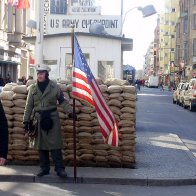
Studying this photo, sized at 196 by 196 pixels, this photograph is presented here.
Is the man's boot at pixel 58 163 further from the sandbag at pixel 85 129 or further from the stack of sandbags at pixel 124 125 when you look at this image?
the stack of sandbags at pixel 124 125

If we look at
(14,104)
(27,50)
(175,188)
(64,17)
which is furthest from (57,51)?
(27,50)

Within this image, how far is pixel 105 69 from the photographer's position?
16219mm

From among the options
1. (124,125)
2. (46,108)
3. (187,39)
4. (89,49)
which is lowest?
(124,125)

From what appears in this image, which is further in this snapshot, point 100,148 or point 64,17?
point 64,17

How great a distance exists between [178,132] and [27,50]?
30.5 metres

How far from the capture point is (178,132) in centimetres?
2009

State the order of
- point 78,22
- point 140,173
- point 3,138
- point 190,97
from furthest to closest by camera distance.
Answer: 1. point 190,97
2. point 78,22
3. point 140,173
4. point 3,138

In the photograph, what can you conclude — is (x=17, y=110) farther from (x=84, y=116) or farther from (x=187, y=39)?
(x=187, y=39)

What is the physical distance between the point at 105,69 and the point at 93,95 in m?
6.22

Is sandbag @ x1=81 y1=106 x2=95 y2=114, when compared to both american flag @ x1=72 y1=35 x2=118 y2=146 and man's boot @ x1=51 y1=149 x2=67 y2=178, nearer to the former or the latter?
american flag @ x1=72 y1=35 x2=118 y2=146

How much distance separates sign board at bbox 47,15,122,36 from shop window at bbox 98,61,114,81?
173 centimetres

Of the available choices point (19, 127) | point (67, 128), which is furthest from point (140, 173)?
point (19, 127)

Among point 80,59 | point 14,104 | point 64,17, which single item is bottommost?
point 14,104

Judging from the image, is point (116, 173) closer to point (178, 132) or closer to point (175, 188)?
point (175, 188)
